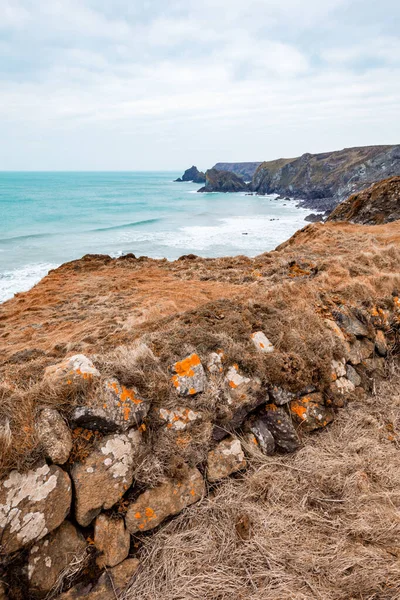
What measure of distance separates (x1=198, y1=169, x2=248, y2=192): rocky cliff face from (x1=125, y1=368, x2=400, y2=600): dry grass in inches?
4140

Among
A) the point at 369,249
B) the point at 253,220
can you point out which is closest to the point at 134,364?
the point at 369,249

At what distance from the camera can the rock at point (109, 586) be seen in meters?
3.05

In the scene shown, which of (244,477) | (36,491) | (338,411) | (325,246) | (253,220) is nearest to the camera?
(36,491)

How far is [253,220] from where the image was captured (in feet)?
145

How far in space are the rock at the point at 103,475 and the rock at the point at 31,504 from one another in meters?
0.14

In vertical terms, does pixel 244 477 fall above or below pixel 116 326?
below

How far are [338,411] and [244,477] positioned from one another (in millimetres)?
1929

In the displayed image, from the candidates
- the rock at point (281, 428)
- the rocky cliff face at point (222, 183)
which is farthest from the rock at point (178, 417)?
the rocky cliff face at point (222, 183)

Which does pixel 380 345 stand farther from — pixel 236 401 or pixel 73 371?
pixel 73 371

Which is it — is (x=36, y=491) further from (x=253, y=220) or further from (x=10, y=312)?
(x=253, y=220)

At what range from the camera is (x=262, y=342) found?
16.5 ft

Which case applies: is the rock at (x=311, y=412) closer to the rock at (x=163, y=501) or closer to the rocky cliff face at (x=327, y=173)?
the rock at (x=163, y=501)

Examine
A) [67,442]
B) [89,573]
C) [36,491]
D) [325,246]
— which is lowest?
[89,573]

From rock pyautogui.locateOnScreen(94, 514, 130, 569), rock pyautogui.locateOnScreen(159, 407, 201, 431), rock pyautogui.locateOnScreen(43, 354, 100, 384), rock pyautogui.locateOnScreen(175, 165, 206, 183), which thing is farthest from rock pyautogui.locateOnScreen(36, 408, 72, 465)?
rock pyautogui.locateOnScreen(175, 165, 206, 183)
